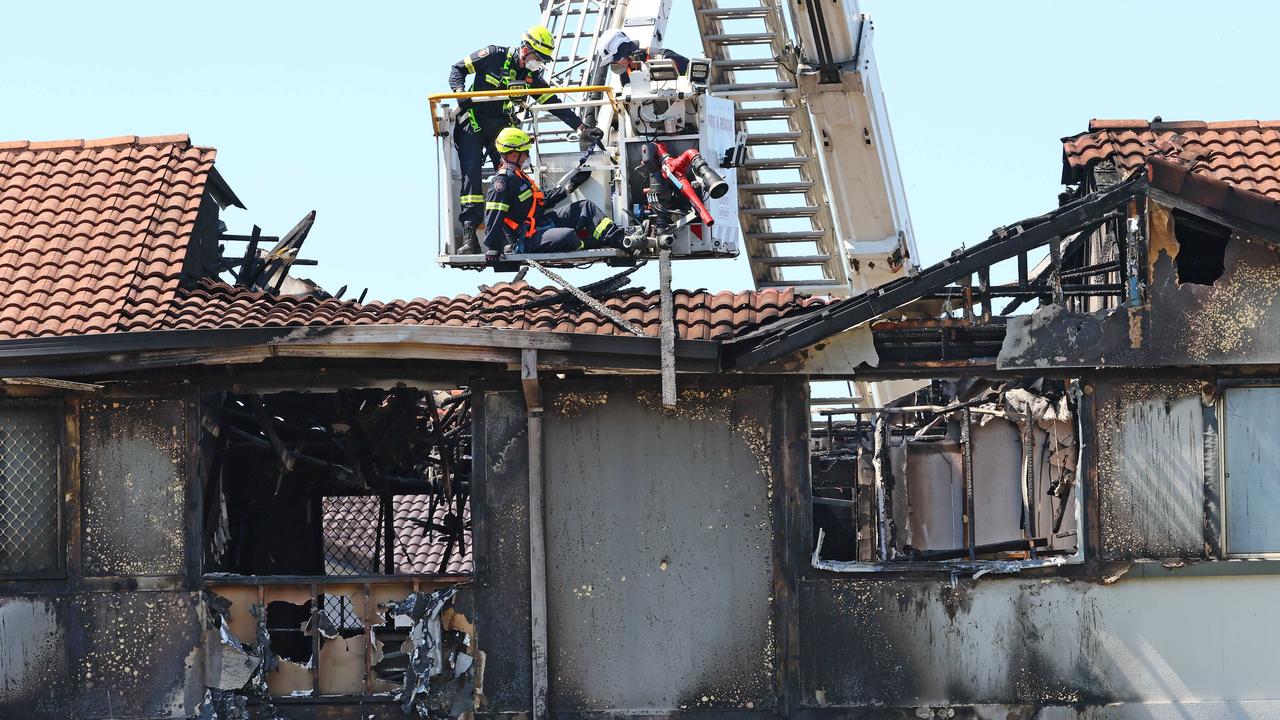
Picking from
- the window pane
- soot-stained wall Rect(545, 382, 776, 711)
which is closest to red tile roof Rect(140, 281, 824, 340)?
soot-stained wall Rect(545, 382, 776, 711)

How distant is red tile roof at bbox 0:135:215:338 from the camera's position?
1409cm

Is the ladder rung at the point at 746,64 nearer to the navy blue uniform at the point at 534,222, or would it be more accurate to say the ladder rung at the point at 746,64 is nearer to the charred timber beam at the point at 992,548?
the navy blue uniform at the point at 534,222

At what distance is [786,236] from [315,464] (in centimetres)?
612

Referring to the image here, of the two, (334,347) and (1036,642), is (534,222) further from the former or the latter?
(1036,642)

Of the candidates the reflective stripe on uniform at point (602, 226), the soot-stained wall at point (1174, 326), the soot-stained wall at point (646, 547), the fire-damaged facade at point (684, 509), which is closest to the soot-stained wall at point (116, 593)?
the fire-damaged facade at point (684, 509)

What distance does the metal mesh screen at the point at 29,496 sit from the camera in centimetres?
1386

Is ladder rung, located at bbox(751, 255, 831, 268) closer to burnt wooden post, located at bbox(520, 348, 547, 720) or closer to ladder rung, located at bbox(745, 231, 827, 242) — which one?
ladder rung, located at bbox(745, 231, 827, 242)

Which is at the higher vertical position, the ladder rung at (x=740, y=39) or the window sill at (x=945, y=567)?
the ladder rung at (x=740, y=39)

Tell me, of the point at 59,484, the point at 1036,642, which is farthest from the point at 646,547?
the point at 59,484

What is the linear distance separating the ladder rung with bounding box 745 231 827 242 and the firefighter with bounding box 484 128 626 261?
11.6 ft

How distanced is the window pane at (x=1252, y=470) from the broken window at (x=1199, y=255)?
94 centimetres

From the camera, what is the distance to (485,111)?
16.5 m

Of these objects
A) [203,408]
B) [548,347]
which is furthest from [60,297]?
[548,347]

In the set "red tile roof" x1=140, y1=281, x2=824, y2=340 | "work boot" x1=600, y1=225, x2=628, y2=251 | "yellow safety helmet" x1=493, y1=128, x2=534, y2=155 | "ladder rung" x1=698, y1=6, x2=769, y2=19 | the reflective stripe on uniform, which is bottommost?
"red tile roof" x1=140, y1=281, x2=824, y2=340
